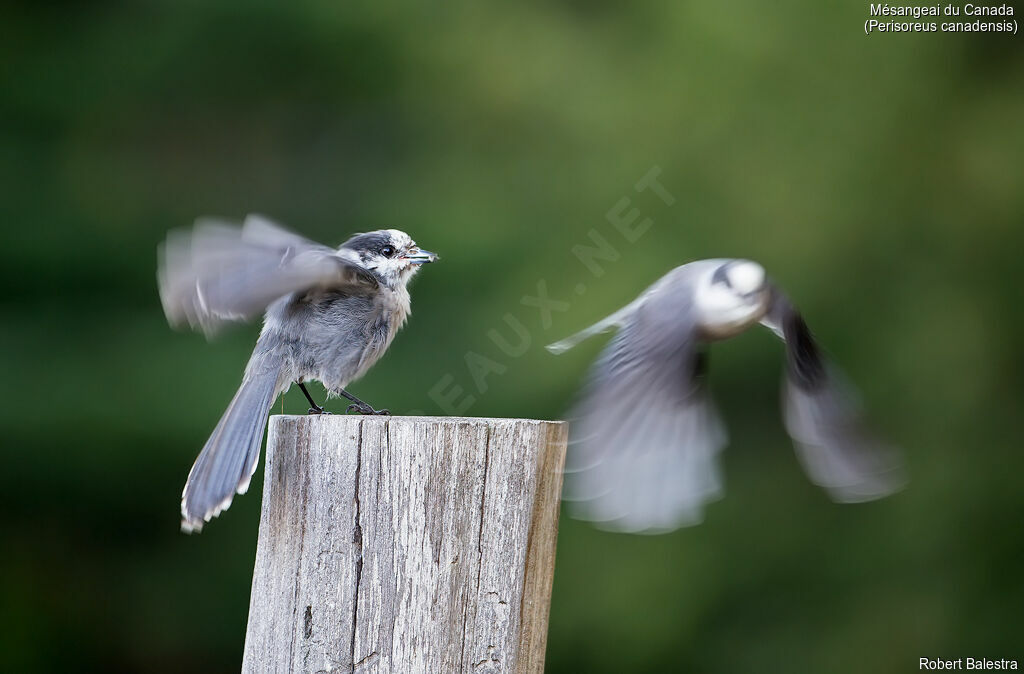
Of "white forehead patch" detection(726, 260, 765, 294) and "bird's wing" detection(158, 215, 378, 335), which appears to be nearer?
"bird's wing" detection(158, 215, 378, 335)

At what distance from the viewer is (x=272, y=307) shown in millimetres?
3492

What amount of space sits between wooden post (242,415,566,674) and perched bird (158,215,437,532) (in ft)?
1.76

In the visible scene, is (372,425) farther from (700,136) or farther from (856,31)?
(856,31)

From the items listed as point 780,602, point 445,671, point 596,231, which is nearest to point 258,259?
point 445,671

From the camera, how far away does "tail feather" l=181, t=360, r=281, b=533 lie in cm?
273

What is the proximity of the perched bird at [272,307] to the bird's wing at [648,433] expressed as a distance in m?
0.79

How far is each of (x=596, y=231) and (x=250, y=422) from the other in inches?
118

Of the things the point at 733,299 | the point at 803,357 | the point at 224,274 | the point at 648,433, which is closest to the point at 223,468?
the point at 224,274

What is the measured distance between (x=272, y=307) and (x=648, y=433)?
55.7 inches

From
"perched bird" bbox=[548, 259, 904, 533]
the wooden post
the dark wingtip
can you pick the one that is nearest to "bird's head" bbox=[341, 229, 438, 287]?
"perched bird" bbox=[548, 259, 904, 533]

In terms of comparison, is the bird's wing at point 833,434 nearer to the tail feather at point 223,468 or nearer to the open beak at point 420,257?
the open beak at point 420,257

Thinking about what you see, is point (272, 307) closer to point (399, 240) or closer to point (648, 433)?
point (399, 240)

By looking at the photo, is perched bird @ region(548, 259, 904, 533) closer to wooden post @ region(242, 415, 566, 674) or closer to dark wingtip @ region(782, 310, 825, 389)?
dark wingtip @ region(782, 310, 825, 389)

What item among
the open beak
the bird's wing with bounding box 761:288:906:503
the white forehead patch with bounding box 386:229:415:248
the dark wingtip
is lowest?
the bird's wing with bounding box 761:288:906:503
